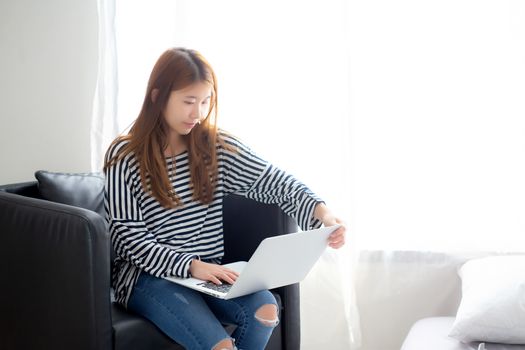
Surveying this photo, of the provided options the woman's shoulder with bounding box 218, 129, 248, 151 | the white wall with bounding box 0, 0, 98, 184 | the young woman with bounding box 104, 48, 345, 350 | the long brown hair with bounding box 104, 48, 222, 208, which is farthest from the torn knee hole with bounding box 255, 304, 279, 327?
the white wall with bounding box 0, 0, 98, 184

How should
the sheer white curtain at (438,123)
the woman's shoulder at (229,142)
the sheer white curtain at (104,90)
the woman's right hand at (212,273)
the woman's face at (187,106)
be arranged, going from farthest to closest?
the sheer white curtain at (104,90) < the sheer white curtain at (438,123) < the woman's shoulder at (229,142) < the woman's face at (187,106) < the woman's right hand at (212,273)

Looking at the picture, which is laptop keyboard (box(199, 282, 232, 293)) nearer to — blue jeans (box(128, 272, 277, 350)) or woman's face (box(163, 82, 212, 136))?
blue jeans (box(128, 272, 277, 350))

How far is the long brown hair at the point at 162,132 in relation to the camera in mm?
1763

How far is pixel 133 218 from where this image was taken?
173 cm

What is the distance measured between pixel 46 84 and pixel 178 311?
1207 mm

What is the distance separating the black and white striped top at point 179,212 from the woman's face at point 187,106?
0.11 m

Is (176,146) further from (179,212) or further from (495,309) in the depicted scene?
(495,309)

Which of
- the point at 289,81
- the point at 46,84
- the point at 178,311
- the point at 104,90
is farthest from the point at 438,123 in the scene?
the point at 46,84

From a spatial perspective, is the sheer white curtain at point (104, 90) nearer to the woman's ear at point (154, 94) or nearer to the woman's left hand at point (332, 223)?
the woman's ear at point (154, 94)

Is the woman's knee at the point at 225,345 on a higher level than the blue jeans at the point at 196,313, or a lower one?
lower

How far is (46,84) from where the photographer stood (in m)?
2.49

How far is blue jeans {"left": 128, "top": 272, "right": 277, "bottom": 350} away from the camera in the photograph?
1.60 m

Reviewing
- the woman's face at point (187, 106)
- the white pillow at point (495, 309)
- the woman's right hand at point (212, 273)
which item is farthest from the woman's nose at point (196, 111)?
the white pillow at point (495, 309)

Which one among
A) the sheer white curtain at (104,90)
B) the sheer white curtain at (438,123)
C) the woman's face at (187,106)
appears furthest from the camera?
the sheer white curtain at (104,90)
